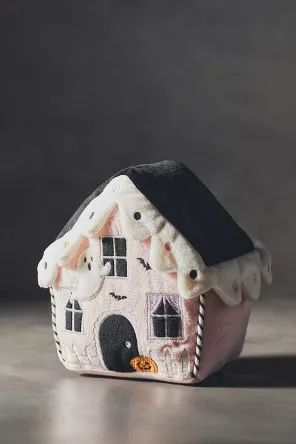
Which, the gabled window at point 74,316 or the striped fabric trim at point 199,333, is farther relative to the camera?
the gabled window at point 74,316

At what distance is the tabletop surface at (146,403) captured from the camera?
3.18 metres

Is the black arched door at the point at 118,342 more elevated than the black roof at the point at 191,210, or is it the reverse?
the black roof at the point at 191,210

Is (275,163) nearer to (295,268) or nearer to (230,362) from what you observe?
(295,268)

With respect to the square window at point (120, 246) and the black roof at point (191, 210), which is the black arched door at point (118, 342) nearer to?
the square window at point (120, 246)

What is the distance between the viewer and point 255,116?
577cm

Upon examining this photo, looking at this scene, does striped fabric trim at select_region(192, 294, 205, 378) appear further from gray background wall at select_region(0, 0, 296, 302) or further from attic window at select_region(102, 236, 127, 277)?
gray background wall at select_region(0, 0, 296, 302)

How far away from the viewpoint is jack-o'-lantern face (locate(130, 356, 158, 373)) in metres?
3.65

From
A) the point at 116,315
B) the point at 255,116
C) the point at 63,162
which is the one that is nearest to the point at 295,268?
the point at 255,116

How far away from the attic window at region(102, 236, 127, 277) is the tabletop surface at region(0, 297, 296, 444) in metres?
0.34

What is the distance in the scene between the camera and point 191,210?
3.66m

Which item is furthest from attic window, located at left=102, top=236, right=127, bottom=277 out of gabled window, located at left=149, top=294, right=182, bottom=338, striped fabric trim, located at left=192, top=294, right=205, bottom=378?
striped fabric trim, located at left=192, top=294, right=205, bottom=378

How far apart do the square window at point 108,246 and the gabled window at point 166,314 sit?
6.9 inches

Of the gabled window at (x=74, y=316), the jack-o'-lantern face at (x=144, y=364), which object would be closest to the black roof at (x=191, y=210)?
the gabled window at (x=74, y=316)

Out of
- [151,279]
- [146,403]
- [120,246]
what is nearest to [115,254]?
[120,246]
